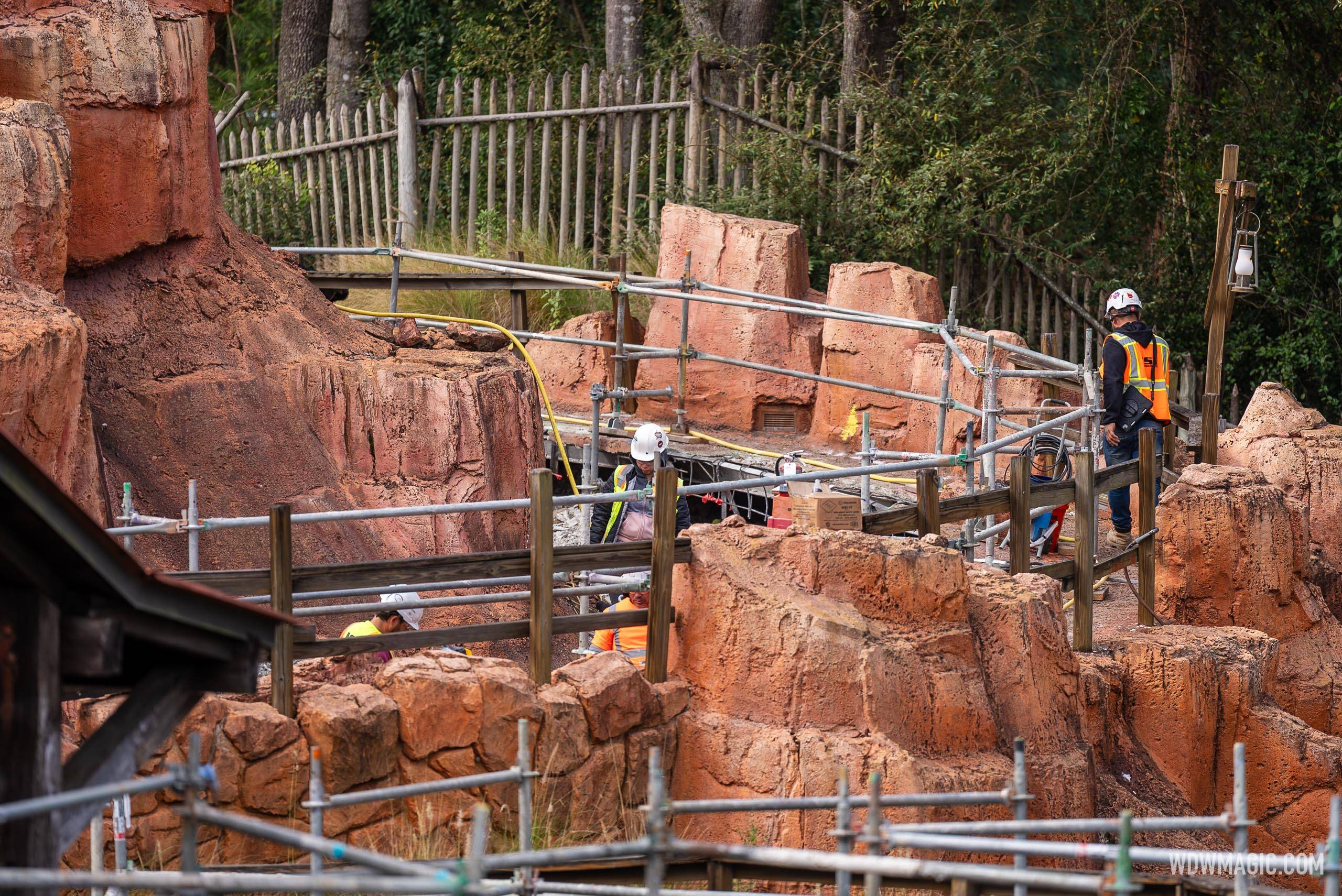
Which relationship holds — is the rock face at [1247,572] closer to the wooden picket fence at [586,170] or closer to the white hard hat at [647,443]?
the white hard hat at [647,443]

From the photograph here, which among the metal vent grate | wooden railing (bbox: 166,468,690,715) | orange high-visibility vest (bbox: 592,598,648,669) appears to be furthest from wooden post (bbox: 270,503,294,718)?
the metal vent grate

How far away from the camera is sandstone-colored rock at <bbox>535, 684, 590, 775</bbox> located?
736 centimetres

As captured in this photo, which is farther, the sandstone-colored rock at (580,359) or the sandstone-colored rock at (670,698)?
the sandstone-colored rock at (580,359)

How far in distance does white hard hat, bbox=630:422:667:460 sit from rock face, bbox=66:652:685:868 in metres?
1.98

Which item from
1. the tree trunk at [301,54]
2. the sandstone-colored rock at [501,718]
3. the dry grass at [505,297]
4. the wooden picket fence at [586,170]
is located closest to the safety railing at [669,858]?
the sandstone-colored rock at [501,718]

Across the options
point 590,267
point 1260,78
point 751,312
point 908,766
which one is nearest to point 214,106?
point 590,267

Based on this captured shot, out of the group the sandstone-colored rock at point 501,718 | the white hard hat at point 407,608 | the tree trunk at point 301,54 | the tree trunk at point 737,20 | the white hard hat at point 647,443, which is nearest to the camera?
the sandstone-colored rock at point 501,718

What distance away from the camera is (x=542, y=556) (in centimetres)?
754

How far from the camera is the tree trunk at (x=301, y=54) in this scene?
21812 millimetres

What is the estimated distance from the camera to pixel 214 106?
963 inches

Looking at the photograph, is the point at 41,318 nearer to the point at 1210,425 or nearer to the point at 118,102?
the point at 118,102

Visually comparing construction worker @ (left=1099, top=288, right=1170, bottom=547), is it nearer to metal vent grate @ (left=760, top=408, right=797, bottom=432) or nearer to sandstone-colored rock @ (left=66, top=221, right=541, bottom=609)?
metal vent grate @ (left=760, top=408, right=797, bottom=432)

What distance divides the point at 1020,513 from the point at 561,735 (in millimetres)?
2859

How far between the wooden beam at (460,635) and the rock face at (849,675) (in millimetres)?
395
